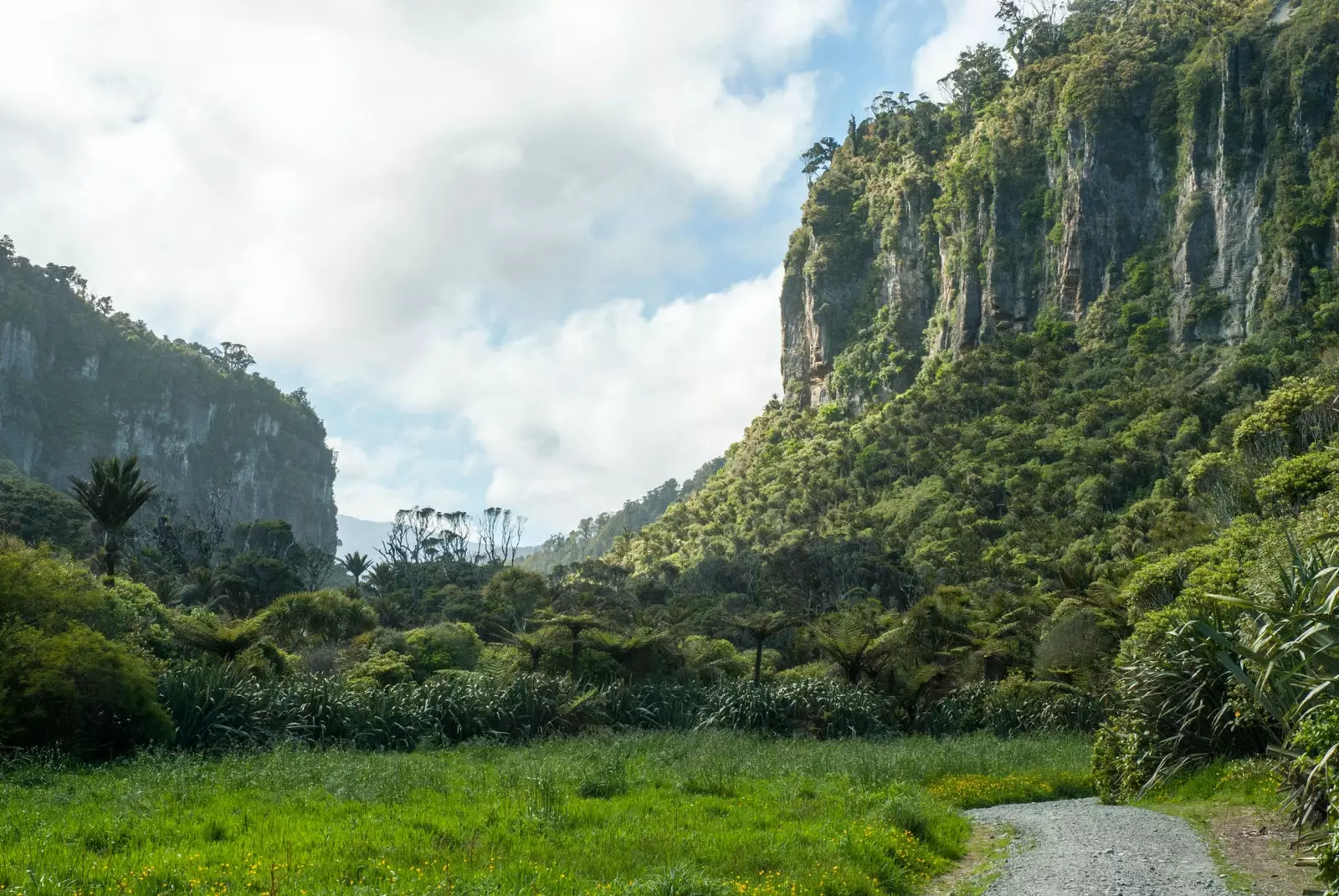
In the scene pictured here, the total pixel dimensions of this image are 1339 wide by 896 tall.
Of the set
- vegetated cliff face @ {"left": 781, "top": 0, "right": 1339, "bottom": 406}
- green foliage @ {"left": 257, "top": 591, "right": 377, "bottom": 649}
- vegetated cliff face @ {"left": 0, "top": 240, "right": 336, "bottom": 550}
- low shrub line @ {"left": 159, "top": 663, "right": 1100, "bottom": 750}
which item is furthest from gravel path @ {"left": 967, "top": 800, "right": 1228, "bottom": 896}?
vegetated cliff face @ {"left": 0, "top": 240, "right": 336, "bottom": 550}

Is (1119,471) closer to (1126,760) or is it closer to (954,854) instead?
(1126,760)

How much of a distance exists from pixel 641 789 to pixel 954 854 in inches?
180

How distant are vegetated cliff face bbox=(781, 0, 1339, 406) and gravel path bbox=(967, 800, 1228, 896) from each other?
232 feet

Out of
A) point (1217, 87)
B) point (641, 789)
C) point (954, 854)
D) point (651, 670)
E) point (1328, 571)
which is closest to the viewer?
point (1328, 571)

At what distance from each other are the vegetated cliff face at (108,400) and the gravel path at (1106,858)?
137738 millimetres

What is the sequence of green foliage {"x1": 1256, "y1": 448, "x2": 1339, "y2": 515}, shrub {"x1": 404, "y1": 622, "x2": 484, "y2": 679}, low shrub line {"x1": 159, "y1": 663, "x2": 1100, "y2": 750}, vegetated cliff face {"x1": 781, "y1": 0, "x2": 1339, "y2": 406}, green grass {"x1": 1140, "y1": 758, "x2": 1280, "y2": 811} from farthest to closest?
vegetated cliff face {"x1": 781, "y1": 0, "x2": 1339, "y2": 406}, shrub {"x1": 404, "y1": 622, "x2": 484, "y2": 679}, green foliage {"x1": 1256, "y1": 448, "x2": 1339, "y2": 515}, low shrub line {"x1": 159, "y1": 663, "x2": 1100, "y2": 750}, green grass {"x1": 1140, "y1": 758, "x2": 1280, "y2": 811}

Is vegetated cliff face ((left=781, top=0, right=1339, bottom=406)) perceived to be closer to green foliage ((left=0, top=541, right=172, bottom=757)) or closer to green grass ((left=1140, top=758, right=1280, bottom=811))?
green grass ((left=1140, top=758, right=1280, bottom=811))

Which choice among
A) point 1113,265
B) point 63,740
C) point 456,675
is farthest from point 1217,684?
point 1113,265

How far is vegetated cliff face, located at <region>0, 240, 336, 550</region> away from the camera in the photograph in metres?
151

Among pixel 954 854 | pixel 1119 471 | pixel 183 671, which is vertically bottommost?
pixel 954 854

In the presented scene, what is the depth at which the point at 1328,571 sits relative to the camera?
9.02m

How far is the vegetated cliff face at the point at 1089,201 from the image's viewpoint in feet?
260

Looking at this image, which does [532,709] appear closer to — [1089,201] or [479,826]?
[479,826]

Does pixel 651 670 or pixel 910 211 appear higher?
pixel 910 211
